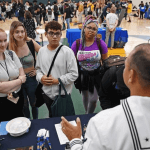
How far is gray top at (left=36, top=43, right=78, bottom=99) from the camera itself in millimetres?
1836

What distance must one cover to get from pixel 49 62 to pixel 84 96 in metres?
0.93

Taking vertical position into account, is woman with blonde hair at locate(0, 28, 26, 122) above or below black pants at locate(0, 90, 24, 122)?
above

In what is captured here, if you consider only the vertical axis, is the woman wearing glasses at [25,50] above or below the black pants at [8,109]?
above

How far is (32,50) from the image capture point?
2.23m

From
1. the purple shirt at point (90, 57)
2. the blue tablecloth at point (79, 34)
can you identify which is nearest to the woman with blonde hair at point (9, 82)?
the purple shirt at point (90, 57)

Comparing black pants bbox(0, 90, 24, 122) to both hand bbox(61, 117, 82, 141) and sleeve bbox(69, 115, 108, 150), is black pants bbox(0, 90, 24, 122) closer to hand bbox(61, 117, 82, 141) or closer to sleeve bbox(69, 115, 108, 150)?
hand bbox(61, 117, 82, 141)

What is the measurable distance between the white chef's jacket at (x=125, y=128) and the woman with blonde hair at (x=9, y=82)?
1302mm

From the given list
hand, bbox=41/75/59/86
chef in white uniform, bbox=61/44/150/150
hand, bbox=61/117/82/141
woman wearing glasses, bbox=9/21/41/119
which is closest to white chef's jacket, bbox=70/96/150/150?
chef in white uniform, bbox=61/44/150/150

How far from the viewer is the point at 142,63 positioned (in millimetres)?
721

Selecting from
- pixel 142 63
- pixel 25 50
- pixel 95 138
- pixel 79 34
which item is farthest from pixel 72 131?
pixel 79 34

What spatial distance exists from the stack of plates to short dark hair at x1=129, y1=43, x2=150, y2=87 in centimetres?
107

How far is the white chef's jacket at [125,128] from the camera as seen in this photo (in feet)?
2.00

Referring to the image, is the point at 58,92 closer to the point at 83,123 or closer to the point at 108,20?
the point at 83,123

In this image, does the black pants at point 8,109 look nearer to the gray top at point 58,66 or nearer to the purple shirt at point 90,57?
the gray top at point 58,66
